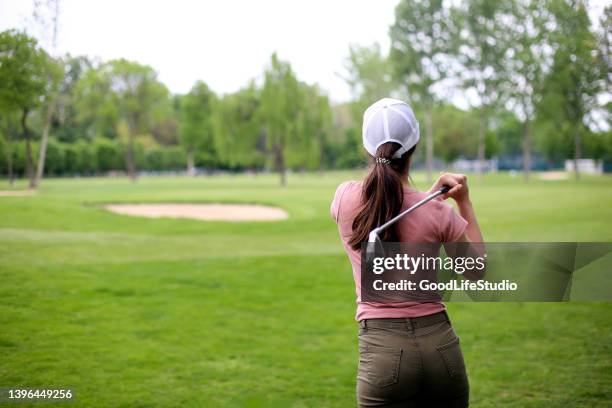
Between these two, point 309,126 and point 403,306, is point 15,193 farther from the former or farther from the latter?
point 309,126

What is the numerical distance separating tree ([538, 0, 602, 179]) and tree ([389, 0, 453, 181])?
3167 centimetres

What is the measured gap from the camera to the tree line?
248 inches

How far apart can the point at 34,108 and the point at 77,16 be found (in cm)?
126

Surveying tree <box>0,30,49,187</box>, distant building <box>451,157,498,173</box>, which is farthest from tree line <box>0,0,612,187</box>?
→ distant building <box>451,157,498,173</box>

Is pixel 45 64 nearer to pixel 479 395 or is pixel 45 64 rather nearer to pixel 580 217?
pixel 479 395

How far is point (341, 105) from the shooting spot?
61.7m

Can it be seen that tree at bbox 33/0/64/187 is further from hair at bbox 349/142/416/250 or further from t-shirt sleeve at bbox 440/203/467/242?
t-shirt sleeve at bbox 440/203/467/242

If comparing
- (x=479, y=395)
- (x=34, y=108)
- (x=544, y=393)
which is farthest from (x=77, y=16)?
(x=544, y=393)

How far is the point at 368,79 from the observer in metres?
47.9

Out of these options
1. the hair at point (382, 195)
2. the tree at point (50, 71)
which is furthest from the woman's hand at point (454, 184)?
the tree at point (50, 71)

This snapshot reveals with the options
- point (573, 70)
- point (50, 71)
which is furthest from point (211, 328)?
point (573, 70)

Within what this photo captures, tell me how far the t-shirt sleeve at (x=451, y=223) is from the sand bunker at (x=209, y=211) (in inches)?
580

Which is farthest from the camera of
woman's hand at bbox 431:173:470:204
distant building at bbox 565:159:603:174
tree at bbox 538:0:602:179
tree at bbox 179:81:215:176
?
tree at bbox 179:81:215:176

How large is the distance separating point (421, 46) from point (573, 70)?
3580 cm
